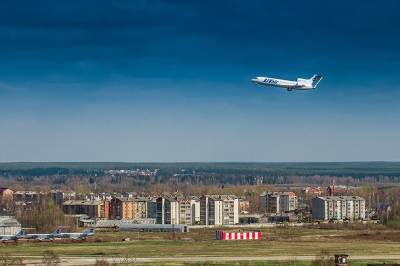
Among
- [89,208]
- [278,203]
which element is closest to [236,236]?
[89,208]

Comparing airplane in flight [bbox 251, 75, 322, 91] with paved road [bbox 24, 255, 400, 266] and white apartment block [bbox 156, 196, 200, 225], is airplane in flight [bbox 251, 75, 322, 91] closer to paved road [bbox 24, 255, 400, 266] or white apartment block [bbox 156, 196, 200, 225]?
paved road [bbox 24, 255, 400, 266]

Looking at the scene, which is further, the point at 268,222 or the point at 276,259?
the point at 268,222

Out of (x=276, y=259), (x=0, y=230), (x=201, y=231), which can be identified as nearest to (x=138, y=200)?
(x=201, y=231)

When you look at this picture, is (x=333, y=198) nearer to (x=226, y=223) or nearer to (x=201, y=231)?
(x=226, y=223)

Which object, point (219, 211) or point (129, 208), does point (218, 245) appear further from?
point (129, 208)

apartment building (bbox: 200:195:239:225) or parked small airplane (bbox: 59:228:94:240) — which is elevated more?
apartment building (bbox: 200:195:239:225)

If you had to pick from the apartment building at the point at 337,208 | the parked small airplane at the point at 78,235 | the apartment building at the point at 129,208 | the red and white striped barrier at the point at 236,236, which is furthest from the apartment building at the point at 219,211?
the parked small airplane at the point at 78,235

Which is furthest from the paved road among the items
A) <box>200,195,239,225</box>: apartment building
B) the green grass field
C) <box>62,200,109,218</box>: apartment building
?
<box>62,200,109,218</box>: apartment building
